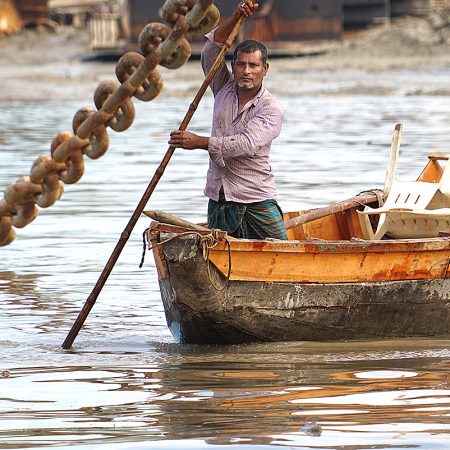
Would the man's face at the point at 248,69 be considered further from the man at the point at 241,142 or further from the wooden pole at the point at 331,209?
Answer: the wooden pole at the point at 331,209

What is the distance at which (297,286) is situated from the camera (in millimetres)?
7910

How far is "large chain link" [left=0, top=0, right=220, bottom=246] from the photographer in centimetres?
411

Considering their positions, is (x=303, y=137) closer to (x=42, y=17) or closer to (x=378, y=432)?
(x=378, y=432)

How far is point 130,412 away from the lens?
21.6 ft

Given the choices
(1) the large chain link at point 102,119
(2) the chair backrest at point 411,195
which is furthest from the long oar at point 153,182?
(1) the large chain link at point 102,119

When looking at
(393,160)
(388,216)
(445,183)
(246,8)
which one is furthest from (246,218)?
(393,160)

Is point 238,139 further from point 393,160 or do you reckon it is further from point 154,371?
A: point 393,160

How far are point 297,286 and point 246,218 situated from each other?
49 centimetres

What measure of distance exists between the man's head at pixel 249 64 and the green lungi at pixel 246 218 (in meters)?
0.66

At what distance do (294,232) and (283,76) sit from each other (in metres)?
24.6

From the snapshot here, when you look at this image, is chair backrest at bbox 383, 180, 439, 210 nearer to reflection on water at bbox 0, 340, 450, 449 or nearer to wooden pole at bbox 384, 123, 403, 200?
wooden pole at bbox 384, 123, 403, 200

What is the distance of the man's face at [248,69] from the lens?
7.59 metres

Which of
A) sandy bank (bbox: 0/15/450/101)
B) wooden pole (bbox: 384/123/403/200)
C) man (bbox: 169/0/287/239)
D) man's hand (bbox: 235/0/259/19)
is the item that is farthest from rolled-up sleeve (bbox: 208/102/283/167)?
sandy bank (bbox: 0/15/450/101)

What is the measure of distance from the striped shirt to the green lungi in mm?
52
